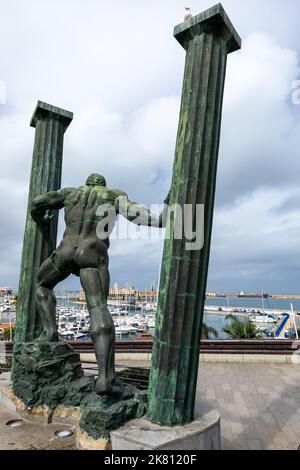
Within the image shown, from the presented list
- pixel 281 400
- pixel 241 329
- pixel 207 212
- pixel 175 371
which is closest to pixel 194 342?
pixel 175 371

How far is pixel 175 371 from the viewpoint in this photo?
4.36 metres

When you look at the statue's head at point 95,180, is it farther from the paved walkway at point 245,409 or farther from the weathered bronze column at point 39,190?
the paved walkway at point 245,409

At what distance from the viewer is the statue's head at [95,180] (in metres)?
5.76

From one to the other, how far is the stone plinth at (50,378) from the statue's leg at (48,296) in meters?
0.27

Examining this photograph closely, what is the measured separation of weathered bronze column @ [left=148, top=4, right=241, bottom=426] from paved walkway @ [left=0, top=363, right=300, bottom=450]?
2.32 ft

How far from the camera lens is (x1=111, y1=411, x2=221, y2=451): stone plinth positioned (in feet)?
12.6

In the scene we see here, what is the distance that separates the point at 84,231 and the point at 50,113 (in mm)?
3795

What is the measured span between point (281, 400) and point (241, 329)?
10613 mm

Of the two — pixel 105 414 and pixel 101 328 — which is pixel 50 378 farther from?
pixel 105 414

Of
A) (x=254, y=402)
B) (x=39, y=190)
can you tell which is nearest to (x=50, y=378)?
(x=39, y=190)

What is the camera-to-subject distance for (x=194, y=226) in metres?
4.45

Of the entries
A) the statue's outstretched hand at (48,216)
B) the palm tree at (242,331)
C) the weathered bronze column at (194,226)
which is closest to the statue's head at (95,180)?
the weathered bronze column at (194,226)

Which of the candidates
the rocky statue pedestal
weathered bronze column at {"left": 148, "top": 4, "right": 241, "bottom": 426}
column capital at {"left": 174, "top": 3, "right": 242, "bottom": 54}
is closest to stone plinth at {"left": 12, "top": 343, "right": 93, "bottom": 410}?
the rocky statue pedestal

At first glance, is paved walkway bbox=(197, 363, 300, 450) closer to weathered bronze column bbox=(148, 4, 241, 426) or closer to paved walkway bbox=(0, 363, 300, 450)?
paved walkway bbox=(0, 363, 300, 450)
